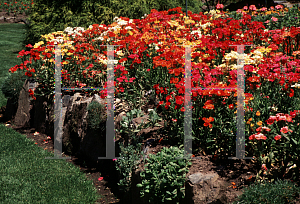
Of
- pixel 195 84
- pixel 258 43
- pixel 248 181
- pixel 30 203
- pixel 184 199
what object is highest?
pixel 258 43

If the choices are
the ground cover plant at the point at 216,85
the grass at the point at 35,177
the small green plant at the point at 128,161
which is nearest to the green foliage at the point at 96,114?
the ground cover plant at the point at 216,85

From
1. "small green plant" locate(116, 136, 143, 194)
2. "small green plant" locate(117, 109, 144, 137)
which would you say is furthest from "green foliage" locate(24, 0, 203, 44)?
"small green plant" locate(116, 136, 143, 194)

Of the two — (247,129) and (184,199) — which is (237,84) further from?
(184,199)

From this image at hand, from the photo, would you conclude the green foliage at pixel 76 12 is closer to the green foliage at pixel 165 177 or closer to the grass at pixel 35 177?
the grass at pixel 35 177

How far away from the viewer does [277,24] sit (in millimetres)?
6707

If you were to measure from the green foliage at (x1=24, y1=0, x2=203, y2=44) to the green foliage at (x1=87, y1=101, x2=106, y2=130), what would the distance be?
445cm

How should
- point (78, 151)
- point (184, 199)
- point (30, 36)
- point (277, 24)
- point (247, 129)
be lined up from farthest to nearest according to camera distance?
point (30, 36), point (277, 24), point (78, 151), point (247, 129), point (184, 199)

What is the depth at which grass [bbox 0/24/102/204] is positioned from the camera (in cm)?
401

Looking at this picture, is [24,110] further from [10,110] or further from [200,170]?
[200,170]

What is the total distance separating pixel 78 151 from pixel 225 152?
280cm

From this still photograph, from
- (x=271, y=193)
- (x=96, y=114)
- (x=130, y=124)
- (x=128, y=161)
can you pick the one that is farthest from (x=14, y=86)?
(x=271, y=193)

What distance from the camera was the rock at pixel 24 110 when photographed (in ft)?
21.3

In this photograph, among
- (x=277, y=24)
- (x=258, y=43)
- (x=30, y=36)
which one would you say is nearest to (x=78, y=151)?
(x=258, y=43)

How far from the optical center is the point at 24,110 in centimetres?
661
